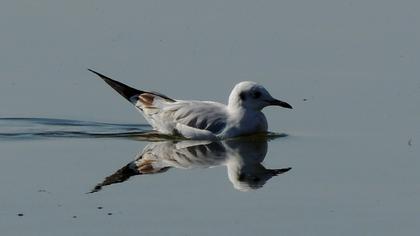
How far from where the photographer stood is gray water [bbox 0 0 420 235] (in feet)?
35.4

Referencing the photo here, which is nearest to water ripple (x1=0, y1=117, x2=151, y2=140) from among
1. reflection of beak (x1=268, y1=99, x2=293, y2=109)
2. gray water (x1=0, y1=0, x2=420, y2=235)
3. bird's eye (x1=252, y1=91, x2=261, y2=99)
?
gray water (x1=0, y1=0, x2=420, y2=235)

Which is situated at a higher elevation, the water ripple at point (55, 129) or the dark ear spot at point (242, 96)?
the dark ear spot at point (242, 96)

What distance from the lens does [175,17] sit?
1819 cm

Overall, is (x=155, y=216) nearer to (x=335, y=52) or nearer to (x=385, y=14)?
(x=335, y=52)

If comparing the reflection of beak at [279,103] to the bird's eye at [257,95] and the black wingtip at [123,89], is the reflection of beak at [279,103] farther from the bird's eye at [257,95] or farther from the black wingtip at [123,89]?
the black wingtip at [123,89]

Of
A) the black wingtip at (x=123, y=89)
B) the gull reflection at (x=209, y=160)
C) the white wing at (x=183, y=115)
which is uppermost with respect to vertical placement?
the black wingtip at (x=123, y=89)

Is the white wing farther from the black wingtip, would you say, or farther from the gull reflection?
the gull reflection

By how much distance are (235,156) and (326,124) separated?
1.28 metres

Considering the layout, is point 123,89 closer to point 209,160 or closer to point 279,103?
point 279,103

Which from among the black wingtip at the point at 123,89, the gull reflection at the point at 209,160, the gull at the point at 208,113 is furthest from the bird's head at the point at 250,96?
the black wingtip at the point at 123,89

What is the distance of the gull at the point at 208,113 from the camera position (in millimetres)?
14203

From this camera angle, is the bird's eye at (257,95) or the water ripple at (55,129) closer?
the water ripple at (55,129)

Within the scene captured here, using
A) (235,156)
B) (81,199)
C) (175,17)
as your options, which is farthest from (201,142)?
(175,17)

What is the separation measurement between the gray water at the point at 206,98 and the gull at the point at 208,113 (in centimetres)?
22
